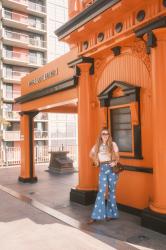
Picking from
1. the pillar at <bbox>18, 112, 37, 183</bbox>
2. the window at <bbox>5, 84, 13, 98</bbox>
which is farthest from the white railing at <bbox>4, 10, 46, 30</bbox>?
the pillar at <bbox>18, 112, 37, 183</bbox>

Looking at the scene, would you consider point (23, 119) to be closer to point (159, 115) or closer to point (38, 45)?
point (159, 115)

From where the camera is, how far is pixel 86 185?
7.58m

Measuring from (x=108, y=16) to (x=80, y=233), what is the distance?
4.51 meters

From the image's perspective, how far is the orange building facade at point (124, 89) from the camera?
5410 mm

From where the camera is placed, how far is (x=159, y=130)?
5.39m

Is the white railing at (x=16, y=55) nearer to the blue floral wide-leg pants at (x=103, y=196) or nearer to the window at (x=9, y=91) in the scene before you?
the window at (x=9, y=91)

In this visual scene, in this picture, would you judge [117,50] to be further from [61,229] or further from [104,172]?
[61,229]

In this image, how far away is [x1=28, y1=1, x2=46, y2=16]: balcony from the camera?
39.5 m

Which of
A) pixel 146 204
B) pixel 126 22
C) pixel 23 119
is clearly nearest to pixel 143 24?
pixel 126 22

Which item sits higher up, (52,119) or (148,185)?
(52,119)

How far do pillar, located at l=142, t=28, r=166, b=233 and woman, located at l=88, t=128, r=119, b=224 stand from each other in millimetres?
826

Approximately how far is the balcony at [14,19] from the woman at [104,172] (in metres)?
34.8

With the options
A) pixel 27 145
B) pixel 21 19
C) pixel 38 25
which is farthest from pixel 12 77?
pixel 27 145

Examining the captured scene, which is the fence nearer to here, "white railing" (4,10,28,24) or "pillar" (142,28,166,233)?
"pillar" (142,28,166,233)
